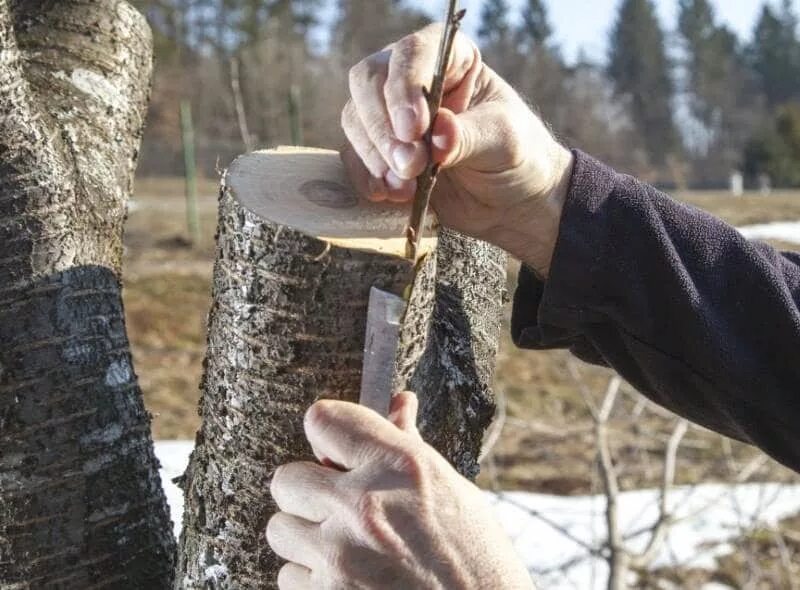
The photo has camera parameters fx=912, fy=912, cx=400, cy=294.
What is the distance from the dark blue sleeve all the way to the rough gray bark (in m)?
0.68

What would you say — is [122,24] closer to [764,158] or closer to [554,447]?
[554,447]

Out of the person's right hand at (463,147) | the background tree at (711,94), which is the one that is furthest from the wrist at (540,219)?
the background tree at (711,94)

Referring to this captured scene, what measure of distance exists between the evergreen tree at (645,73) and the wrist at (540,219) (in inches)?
1370

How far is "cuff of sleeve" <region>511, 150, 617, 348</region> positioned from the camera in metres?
1.44

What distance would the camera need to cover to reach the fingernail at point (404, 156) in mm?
1103

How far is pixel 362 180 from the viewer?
3.94ft

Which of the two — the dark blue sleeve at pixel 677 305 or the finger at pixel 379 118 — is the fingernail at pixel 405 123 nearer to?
the finger at pixel 379 118

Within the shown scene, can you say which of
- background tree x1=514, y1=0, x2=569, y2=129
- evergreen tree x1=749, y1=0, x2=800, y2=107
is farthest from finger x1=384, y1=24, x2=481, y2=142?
evergreen tree x1=749, y1=0, x2=800, y2=107

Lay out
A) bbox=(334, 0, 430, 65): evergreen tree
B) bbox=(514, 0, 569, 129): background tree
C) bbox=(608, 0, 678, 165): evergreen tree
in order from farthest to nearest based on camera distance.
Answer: bbox=(608, 0, 678, 165): evergreen tree
bbox=(514, 0, 569, 129): background tree
bbox=(334, 0, 430, 65): evergreen tree

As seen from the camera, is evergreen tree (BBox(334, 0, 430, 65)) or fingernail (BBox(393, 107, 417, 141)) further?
evergreen tree (BBox(334, 0, 430, 65))

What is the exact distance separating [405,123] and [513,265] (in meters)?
5.61

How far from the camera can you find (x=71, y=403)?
1.29 metres

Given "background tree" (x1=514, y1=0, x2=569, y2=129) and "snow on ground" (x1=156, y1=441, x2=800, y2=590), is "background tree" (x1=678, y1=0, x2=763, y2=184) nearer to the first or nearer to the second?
"background tree" (x1=514, y1=0, x2=569, y2=129)

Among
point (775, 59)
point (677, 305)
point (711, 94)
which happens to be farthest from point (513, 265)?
point (775, 59)
